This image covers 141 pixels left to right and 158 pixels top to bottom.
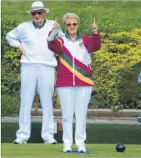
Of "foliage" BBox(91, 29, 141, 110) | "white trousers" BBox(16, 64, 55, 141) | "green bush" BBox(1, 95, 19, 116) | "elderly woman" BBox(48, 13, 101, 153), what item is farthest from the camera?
"foliage" BBox(91, 29, 141, 110)

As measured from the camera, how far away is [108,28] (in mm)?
17844

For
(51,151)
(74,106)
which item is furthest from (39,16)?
(51,151)

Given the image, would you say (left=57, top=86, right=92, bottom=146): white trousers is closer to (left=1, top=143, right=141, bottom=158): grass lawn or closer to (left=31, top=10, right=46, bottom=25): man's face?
(left=1, top=143, right=141, bottom=158): grass lawn

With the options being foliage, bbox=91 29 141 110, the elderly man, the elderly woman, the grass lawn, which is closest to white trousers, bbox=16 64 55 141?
the elderly man

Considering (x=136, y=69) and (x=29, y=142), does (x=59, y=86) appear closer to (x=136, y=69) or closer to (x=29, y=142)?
(x=29, y=142)

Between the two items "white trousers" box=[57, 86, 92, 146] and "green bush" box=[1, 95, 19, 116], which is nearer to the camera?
"white trousers" box=[57, 86, 92, 146]

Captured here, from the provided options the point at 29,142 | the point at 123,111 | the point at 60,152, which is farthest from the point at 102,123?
the point at 60,152

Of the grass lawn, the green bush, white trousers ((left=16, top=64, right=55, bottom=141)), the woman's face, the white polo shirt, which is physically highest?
the woman's face

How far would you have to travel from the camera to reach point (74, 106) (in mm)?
8711

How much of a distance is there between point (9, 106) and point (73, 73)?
6.81 m

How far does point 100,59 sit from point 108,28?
2001mm

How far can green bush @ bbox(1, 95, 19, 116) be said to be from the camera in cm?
1530

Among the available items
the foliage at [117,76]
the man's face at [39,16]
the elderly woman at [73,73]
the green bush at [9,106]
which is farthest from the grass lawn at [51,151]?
the foliage at [117,76]

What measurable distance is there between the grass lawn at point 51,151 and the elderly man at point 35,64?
1.78ft
